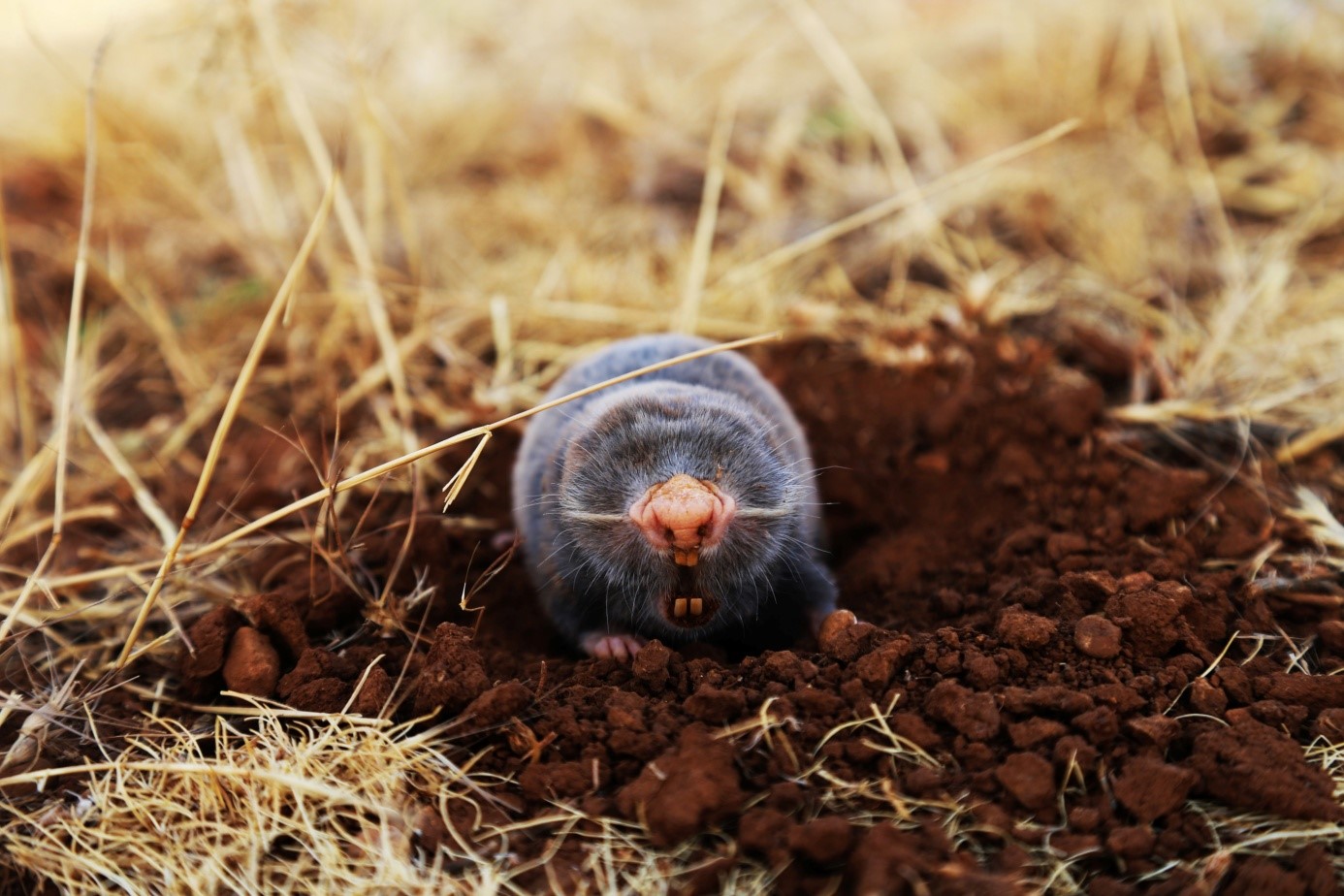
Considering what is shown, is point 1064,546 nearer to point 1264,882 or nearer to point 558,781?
point 1264,882

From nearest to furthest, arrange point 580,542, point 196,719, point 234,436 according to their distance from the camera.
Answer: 1. point 196,719
2. point 580,542
3. point 234,436

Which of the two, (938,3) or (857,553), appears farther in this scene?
(938,3)

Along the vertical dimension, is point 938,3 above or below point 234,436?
above

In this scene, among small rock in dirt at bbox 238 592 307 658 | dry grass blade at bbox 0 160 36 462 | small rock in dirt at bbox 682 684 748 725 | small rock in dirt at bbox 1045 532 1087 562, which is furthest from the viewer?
dry grass blade at bbox 0 160 36 462

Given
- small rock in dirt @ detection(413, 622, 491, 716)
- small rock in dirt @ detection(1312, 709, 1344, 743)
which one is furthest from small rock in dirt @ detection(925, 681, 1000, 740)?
small rock in dirt @ detection(413, 622, 491, 716)

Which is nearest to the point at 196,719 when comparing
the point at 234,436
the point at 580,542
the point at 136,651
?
the point at 136,651

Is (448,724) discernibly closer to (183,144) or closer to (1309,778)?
(1309,778)

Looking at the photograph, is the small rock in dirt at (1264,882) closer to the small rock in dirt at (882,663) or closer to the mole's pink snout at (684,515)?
the small rock in dirt at (882,663)

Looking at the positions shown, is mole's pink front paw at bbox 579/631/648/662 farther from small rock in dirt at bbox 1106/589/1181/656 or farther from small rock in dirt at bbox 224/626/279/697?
small rock in dirt at bbox 1106/589/1181/656

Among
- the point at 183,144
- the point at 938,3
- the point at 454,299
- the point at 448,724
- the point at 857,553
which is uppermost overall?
the point at 938,3
